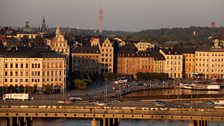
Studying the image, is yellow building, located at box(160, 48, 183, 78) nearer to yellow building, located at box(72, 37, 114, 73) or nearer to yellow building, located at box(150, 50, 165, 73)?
yellow building, located at box(150, 50, 165, 73)

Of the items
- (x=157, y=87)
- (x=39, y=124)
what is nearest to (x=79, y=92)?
(x=157, y=87)

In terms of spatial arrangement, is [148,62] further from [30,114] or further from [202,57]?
[30,114]

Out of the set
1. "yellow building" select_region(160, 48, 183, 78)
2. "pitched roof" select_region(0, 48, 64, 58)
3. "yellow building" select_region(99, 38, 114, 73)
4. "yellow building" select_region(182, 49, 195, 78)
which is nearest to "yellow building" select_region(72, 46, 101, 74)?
"yellow building" select_region(99, 38, 114, 73)

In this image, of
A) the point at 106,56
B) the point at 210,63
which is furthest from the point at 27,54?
the point at 210,63

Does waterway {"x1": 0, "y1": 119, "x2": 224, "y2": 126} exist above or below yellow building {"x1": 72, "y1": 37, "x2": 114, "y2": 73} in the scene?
below

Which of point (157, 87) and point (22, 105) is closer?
point (22, 105)

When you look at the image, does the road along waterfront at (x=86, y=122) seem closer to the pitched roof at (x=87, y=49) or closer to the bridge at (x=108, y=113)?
the bridge at (x=108, y=113)
